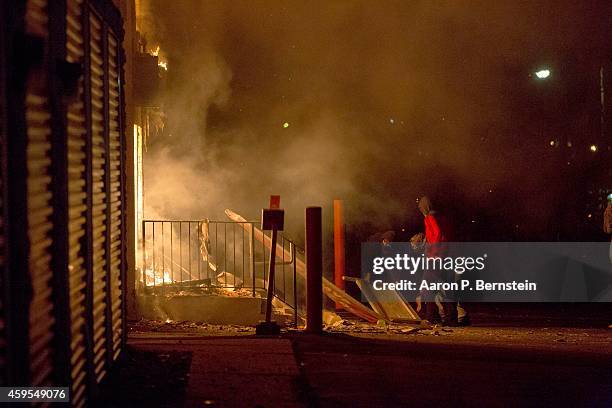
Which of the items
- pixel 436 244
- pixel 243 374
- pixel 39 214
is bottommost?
pixel 243 374

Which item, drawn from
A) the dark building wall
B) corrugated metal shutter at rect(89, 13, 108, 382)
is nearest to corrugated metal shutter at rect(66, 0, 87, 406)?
the dark building wall

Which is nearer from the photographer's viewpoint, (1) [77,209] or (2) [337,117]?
(1) [77,209]

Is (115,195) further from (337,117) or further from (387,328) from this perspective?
(337,117)

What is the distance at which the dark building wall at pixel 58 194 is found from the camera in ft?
11.0

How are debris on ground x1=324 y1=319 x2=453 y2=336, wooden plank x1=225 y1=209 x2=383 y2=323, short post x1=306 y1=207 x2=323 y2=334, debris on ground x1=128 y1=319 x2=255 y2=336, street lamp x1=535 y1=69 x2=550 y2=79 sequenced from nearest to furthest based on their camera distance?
short post x1=306 y1=207 x2=323 y2=334, debris on ground x1=128 y1=319 x2=255 y2=336, debris on ground x1=324 y1=319 x2=453 y2=336, wooden plank x1=225 y1=209 x2=383 y2=323, street lamp x1=535 y1=69 x2=550 y2=79

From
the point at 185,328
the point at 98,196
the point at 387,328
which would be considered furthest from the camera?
the point at 387,328

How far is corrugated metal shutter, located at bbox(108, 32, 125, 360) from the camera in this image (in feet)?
19.5

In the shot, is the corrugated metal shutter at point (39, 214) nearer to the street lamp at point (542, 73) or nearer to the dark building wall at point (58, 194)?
the dark building wall at point (58, 194)

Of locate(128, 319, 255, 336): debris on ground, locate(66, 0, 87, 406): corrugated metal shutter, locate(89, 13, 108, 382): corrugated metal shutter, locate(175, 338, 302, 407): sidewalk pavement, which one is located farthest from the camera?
locate(128, 319, 255, 336): debris on ground

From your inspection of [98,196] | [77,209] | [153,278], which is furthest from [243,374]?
[153,278]

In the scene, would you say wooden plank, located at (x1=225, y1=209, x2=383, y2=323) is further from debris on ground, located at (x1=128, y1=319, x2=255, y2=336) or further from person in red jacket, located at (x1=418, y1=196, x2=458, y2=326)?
debris on ground, located at (x1=128, y1=319, x2=255, y2=336)

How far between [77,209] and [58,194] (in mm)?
525

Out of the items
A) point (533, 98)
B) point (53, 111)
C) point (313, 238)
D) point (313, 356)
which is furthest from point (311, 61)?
point (53, 111)

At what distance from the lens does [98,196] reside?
5.37m
